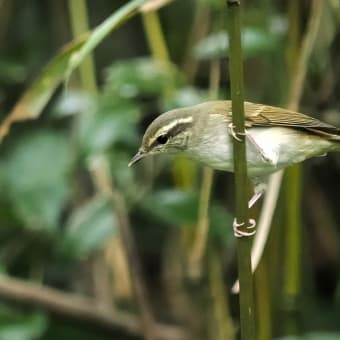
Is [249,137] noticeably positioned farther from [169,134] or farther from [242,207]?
[242,207]

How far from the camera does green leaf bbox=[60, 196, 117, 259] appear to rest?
2688 mm

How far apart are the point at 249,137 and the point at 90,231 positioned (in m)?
1.00

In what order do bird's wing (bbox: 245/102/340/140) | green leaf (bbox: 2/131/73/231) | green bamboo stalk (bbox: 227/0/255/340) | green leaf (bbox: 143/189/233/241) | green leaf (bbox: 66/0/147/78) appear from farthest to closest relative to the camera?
green leaf (bbox: 2/131/73/231) → green leaf (bbox: 143/189/233/241) → bird's wing (bbox: 245/102/340/140) → green leaf (bbox: 66/0/147/78) → green bamboo stalk (bbox: 227/0/255/340)

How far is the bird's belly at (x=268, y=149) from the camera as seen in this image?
5.79 ft

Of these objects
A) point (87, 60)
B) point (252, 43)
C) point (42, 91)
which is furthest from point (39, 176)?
point (42, 91)

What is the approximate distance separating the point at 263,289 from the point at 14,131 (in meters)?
1.36

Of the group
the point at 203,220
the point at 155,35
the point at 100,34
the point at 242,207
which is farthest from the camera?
the point at 155,35

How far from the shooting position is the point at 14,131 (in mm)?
3391

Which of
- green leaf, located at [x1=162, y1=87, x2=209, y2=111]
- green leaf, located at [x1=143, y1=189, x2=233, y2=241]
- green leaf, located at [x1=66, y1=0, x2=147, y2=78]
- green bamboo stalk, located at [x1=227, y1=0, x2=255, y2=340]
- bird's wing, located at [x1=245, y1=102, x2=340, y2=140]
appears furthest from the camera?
green leaf, located at [x1=143, y1=189, x2=233, y2=241]

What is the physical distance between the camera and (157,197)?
104 inches

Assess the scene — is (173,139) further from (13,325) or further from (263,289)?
(13,325)

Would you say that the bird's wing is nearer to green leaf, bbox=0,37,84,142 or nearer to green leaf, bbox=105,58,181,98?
green leaf, bbox=0,37,84,142

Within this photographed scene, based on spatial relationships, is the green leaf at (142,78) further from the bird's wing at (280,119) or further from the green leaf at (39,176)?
the bird's wing at (280,119)

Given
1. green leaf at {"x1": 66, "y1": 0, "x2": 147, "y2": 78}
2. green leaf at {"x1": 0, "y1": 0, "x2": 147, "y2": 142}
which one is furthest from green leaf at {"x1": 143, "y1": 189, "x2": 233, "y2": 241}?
green leaf at {"x1": 66, "y1": 0, "x2": 147, "y2": 78}
